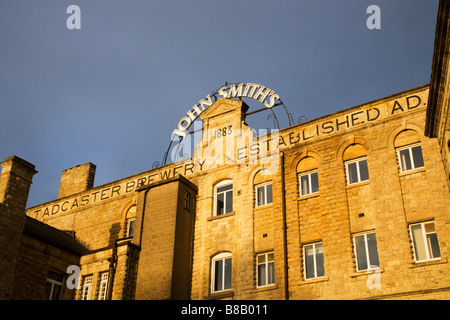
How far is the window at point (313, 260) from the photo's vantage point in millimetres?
22531

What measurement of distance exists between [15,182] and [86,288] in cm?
656

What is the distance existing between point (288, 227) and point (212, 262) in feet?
13.9

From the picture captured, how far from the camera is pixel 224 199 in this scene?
27.2 meters

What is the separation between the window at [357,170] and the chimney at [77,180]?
17.7 meters

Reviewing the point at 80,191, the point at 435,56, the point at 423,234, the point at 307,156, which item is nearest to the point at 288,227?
the point at 307,156

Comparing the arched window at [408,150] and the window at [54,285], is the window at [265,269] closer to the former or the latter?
the arched window at [408,150]

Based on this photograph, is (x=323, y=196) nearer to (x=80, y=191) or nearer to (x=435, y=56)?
(x=435, y=56)

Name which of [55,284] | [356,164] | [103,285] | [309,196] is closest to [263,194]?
[309,196]

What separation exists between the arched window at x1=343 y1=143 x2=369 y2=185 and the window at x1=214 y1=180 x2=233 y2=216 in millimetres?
6220

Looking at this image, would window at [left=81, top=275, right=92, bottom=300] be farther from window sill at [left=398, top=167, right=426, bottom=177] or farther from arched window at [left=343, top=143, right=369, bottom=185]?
window sill at [left=398, top=167, right=426, bottom=177]

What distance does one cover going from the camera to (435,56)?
17.0 meters

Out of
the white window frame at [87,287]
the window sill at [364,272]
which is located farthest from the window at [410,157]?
the white window frame at [87,287]

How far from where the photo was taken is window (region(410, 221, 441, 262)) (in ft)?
66.5
